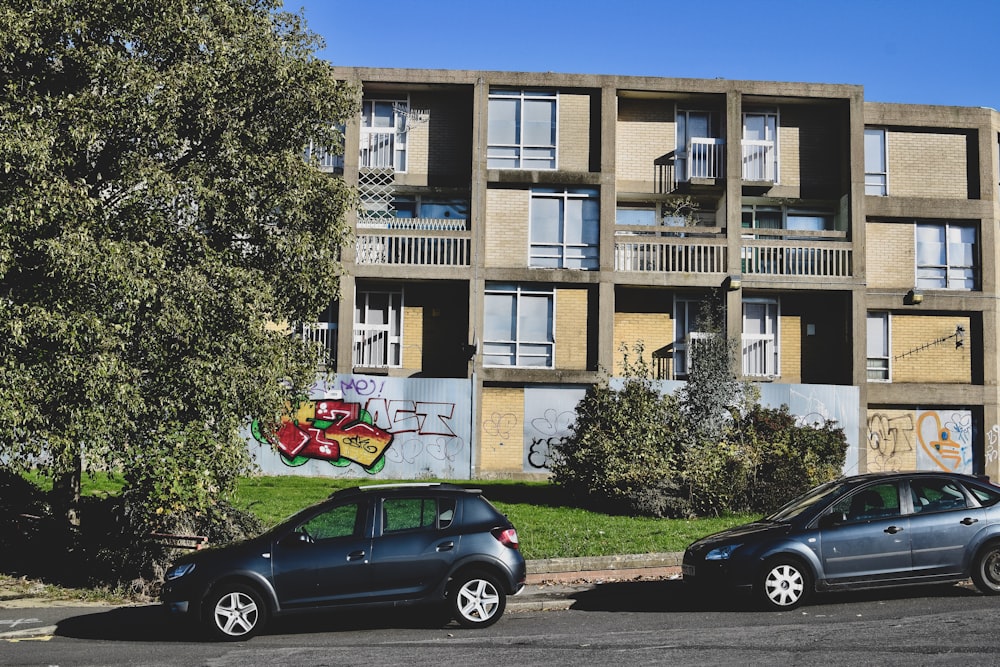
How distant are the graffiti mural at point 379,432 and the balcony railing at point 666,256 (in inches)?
227

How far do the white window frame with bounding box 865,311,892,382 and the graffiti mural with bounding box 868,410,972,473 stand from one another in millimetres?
1076

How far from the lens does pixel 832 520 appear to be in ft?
34.8

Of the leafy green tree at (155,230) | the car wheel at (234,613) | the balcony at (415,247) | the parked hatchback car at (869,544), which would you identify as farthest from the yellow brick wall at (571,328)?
the car wheel at (234,613)

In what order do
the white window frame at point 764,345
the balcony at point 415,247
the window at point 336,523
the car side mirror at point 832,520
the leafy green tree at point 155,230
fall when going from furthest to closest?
the white window frame at point 764,345
the balcony at point 415,247
the leafy green tree at point 155,230
the car side mirror at point 832,520
the window at point 336,523

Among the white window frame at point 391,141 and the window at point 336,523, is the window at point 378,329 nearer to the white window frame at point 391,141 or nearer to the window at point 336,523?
the white window frame at point 391,141

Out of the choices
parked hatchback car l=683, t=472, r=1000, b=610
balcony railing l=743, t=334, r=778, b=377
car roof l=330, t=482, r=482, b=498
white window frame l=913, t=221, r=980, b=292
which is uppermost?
white window frame l=913, t=221, r=980, b=292

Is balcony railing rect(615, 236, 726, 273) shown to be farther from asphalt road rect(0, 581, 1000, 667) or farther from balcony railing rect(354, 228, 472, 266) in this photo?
asphalt road rect(0, 581, 1000, 667)

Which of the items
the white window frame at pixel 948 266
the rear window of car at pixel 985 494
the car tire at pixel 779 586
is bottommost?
the car tire at pixel 779 586

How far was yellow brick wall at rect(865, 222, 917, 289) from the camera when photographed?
2741 cm

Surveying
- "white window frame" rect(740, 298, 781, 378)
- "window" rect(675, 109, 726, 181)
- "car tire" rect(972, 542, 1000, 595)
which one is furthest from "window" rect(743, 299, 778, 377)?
"car tire" rect(972, 542, 1000, 595)

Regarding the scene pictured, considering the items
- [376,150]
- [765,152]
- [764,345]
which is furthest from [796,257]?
[376,150]

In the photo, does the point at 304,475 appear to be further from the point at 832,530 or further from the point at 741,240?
the point at 832,530

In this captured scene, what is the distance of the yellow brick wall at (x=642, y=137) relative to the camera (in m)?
27.4

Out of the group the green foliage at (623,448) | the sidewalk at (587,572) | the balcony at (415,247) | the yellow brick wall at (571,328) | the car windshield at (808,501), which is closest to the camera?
the car windshield at (808,501)
